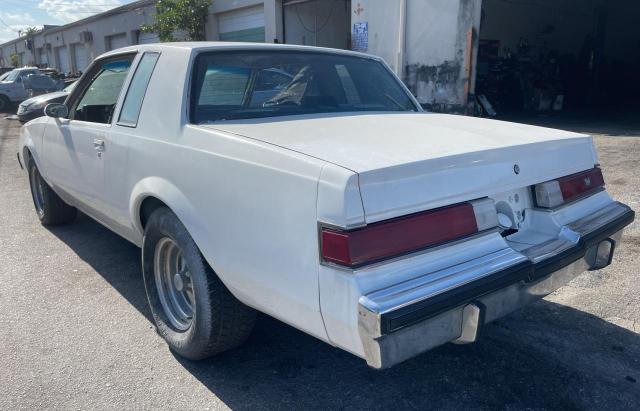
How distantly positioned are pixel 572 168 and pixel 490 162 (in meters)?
0.75

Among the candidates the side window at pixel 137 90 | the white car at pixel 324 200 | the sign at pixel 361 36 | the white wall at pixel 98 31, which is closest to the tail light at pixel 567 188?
the white car at pixel 324 200

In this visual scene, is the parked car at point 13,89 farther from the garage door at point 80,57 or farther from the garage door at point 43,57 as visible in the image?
the garage door at point 43,57

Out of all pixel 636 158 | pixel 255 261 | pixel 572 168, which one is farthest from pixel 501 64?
pixel 255 261

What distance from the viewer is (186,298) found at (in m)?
3.00

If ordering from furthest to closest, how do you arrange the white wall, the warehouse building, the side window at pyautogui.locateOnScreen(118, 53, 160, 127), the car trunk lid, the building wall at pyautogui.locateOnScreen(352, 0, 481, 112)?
the white wall, the warehouse building, the building wall at pyautogui.locateOnScreen(352, 0, 481, 112), the side window at pyautogui.locateOnScreen(118, 53, 160, 127), the car trunk lid

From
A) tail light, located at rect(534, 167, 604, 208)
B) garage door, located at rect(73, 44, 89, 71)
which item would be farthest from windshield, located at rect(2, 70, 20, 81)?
tail light, located at rect(534, 167, 604, 208)

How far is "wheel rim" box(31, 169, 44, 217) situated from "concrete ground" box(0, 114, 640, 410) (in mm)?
1472

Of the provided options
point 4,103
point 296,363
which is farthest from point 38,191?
point 4,103

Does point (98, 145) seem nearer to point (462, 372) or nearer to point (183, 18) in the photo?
point (462, 372)

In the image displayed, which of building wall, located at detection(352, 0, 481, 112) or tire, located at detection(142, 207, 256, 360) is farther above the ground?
building wall, located at detection(352, 0, 481, 112)

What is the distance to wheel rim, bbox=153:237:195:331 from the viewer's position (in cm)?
292

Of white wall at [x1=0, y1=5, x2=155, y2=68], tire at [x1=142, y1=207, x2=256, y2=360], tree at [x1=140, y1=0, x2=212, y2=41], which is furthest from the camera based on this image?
white wall at [x1=0, y1=5, x2=155, y2=68]

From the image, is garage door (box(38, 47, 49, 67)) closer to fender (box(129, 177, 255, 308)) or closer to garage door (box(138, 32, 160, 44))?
garage door (box(138, 32, 160, 44))

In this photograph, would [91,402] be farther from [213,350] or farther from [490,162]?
[490,162]
